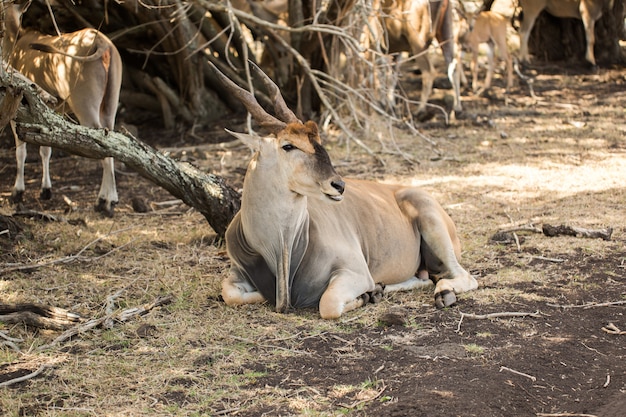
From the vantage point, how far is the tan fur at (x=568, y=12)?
41.9 feet

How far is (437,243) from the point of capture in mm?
4996

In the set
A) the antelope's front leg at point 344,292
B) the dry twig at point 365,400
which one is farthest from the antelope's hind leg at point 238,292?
the dry twig at point 365,400

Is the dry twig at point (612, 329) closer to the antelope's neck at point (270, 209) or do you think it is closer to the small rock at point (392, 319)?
the small rock at point (392, 319)

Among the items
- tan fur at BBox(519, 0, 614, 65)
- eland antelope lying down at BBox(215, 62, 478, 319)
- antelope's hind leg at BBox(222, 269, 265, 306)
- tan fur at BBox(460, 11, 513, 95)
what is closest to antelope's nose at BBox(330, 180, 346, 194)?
eland antelope lying down at BBox(215, 62, 478, 319)

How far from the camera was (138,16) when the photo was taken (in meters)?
8.34

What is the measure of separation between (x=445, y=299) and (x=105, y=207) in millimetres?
2948

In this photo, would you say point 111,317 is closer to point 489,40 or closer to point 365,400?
point 365,400

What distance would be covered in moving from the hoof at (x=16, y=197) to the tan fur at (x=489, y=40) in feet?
21.7

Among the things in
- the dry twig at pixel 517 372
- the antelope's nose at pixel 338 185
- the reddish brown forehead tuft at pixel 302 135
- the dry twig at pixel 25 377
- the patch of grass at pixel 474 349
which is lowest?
the patch of grass at pixel 474 349

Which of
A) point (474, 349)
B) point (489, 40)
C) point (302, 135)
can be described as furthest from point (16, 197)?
point (489, 40)

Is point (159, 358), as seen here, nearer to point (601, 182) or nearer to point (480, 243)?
point (480, 243)

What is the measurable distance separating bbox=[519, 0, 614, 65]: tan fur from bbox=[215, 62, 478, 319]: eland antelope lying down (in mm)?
8638

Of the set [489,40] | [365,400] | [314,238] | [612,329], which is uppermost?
[489,40]

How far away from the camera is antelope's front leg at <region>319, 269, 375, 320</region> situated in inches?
167
